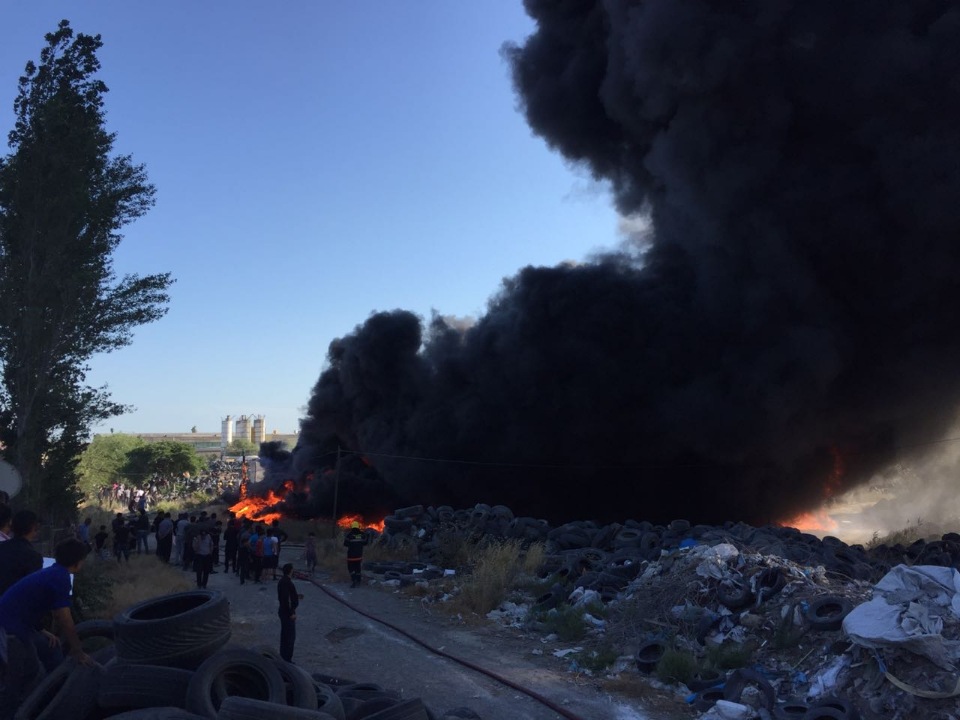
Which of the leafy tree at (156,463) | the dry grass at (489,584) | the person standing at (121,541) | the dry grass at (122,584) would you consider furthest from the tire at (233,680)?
the leafy tree at (156,463)

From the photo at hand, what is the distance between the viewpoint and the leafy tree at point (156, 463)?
5681 cm

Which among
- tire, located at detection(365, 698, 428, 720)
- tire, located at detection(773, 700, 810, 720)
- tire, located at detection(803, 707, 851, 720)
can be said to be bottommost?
tire, located at detection(773, 700, 810, 720)

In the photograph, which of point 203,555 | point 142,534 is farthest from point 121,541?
point 203,555

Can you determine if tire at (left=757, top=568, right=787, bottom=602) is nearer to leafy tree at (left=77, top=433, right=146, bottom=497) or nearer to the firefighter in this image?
the firefighter

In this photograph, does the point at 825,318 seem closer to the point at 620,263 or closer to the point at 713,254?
the point at 713,254

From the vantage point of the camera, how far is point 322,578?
17.8 meters

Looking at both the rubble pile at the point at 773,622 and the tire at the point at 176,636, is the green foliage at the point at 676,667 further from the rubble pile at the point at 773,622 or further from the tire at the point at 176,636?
the tire at the point at 176,636

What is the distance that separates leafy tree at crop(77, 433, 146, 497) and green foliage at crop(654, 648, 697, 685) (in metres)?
44.4

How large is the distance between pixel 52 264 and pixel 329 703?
15.9 meters

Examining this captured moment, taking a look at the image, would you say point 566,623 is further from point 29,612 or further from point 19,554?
point 29,612

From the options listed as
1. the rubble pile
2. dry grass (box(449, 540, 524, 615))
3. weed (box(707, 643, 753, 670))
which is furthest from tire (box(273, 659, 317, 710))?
dry grass (box(449, 540, 524, 615))

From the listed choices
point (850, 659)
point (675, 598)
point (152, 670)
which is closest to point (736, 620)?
point (675, 598)

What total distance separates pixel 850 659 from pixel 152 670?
6585mm

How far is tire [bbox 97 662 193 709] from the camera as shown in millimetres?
A: 5430
